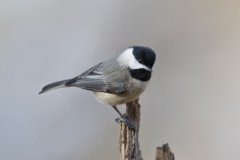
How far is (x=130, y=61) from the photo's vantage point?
7.54ft

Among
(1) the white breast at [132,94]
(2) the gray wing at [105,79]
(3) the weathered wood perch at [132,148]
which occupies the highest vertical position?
(2) the gray wing at [105,79]

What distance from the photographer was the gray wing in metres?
2.39

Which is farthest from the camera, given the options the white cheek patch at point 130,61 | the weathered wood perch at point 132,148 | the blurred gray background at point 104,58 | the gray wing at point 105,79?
the blurred gray background at point 104,58

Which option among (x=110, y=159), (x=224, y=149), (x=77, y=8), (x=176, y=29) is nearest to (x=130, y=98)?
(x=110, y=159)

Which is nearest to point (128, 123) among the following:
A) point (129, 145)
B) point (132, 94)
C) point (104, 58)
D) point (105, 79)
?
point (129, 145)

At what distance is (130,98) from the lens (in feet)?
7.69

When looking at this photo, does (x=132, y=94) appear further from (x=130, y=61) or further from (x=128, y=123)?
(x=128, y=123)

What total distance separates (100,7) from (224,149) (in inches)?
69.2

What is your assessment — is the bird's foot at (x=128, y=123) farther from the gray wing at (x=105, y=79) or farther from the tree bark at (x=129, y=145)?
the gray wing at (x=105, y=79)

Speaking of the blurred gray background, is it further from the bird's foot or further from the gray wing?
the bird's foot

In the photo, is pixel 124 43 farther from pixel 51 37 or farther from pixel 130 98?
pixel 130 98

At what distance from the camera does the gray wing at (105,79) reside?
7.85 ft

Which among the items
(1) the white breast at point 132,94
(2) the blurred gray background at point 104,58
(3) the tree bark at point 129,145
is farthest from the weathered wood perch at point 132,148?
(2) the blurred gray background at point 104,58

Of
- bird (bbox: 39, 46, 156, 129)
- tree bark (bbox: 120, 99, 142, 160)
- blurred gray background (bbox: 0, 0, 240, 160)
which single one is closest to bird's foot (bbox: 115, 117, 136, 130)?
tree bark (bbox: 120, 99, 142, 160)
